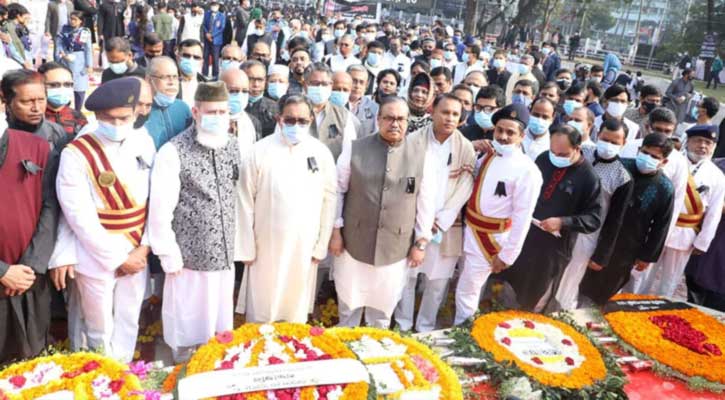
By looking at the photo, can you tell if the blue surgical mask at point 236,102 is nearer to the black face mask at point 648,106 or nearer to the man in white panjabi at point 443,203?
the man in white panjabi at point 443,203

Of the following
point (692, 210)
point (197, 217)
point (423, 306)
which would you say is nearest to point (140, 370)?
point (197, 217)

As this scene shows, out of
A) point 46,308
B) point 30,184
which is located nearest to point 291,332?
point 46,308

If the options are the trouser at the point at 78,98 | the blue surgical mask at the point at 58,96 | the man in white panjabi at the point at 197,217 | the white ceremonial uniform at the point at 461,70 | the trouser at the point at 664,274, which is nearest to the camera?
the man in white panjabi at the point at 197,217

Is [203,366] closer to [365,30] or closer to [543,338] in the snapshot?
[543,338]

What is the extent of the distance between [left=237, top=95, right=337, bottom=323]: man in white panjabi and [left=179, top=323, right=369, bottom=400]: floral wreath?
526 mm

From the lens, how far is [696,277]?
17.9 ft

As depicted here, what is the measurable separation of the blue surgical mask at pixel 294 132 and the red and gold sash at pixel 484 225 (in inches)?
58.5

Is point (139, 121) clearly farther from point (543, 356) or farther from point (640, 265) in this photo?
point (640, 265)

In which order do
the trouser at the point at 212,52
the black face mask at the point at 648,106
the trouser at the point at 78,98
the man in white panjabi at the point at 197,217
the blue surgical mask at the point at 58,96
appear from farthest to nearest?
the trouser at the point at 212,52 < the trouser at the point at 78,98 < the black face mask at the point at 648,106 < the blue surgical mask at the point at 58,96 < the man in white panjabi at the point at 197,217

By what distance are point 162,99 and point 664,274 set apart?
4.90m

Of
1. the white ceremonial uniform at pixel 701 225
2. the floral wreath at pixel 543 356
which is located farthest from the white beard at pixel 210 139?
the white ceremonial uniform at pixel 701 225

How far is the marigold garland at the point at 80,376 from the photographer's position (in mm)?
2801

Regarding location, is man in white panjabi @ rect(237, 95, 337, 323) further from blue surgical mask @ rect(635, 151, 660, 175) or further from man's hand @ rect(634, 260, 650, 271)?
man's hand @ rect(634, 260, 650, 271)

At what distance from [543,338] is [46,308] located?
3.40m
